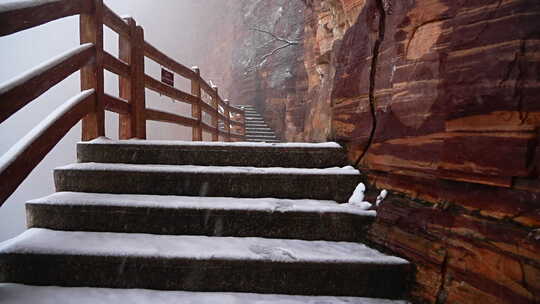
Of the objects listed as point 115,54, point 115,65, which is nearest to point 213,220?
point 115,65

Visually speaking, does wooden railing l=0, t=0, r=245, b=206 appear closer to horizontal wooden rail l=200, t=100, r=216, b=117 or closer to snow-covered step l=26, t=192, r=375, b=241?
snow-covered step l=26, t=192, r=375, b=241

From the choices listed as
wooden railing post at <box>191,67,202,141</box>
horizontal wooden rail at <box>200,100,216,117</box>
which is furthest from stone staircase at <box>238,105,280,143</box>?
wooden railing post at <box>191,67,202,141</box>

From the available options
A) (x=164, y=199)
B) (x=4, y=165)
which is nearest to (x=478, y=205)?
(x=164, y=199)

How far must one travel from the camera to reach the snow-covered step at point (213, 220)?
1.77 meters

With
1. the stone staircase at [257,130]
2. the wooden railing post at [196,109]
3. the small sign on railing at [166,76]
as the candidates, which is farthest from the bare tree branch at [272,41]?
the small sign on railing at [166,76]

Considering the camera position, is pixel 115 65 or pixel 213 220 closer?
pixel 213 220

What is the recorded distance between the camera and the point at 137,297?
1.44 meters

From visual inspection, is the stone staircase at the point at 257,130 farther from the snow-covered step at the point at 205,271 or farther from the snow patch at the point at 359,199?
the snow-covered step at the point at 205,271

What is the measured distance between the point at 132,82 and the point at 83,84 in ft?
2.14

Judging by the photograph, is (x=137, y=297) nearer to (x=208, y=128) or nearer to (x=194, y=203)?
(x=194, y=203)

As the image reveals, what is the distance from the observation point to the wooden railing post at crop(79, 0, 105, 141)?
2457mm

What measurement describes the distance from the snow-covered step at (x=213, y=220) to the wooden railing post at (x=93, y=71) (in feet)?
2.88

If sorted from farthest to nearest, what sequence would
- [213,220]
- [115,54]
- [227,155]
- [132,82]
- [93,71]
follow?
[115,54]
[132,82]
[93,71]
[227,155]
[213,220]

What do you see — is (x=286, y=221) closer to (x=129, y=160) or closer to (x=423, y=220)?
(x=423, y=220)
